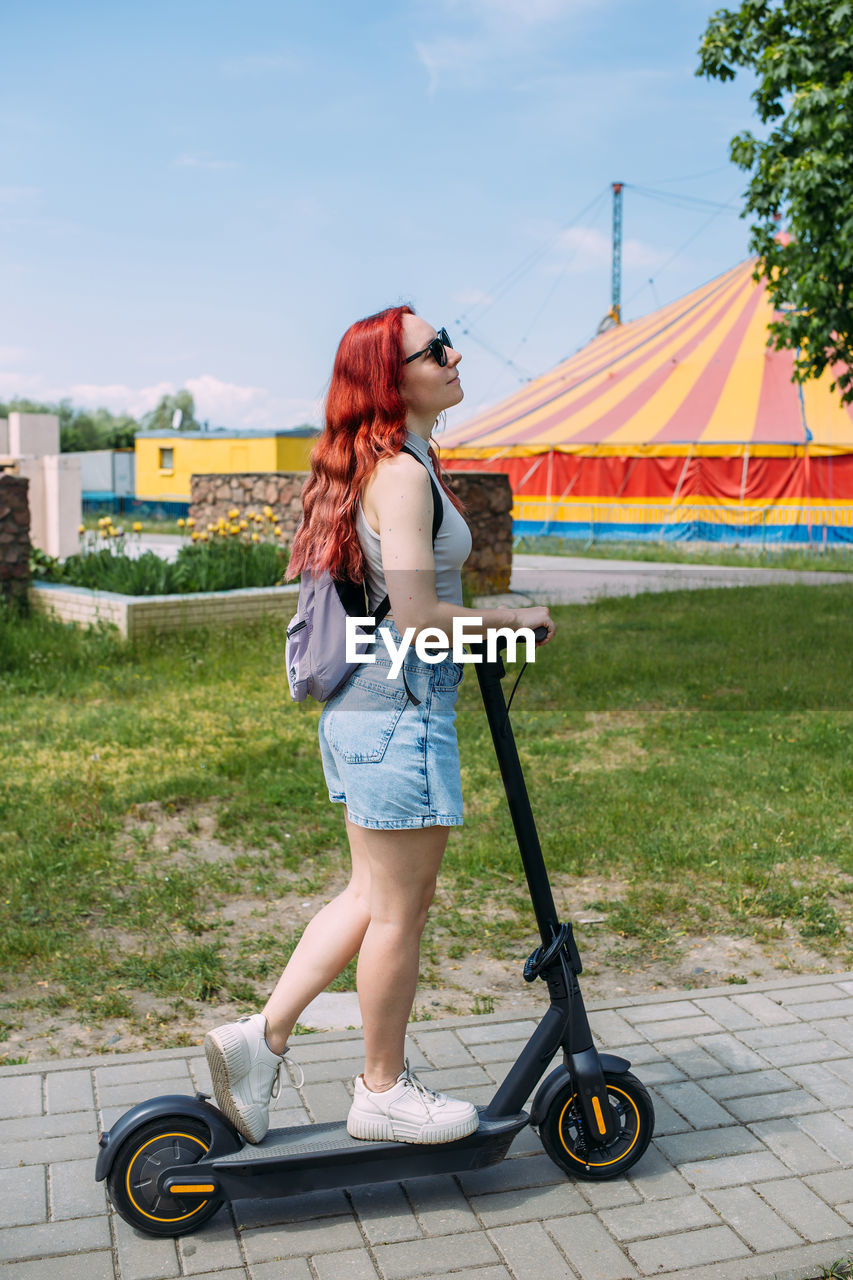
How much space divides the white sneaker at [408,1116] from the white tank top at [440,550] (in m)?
1.10

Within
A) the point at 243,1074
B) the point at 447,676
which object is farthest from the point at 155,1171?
the point at 447,676

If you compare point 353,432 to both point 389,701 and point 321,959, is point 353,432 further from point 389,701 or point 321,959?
point 321,959

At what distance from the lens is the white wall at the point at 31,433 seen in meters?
13.7

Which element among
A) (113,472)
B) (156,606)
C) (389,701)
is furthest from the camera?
(113,472)

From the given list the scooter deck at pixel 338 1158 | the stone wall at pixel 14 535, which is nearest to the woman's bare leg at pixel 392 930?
the scooter deck at pixel 338 1158

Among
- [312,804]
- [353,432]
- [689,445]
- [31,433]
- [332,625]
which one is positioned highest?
[689,445]

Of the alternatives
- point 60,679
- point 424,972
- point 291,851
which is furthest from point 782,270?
point 424,972

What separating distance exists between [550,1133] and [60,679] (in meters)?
6.65

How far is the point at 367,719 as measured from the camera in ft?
8.38

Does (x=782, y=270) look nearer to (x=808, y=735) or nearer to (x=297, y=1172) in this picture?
(x=808, y=735)

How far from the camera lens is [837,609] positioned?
Result: 13367 millimetres

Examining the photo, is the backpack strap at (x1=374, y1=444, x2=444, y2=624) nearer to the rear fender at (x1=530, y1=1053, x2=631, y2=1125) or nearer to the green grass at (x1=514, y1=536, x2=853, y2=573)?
the rear fender at (x1=530, y1=1053, x2=631, y2=1125)

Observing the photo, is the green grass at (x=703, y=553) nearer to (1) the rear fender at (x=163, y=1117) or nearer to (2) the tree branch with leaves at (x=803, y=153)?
(2) the tree branch with leaves at (x=803, y=153)

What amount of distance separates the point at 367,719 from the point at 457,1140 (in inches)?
38.0
